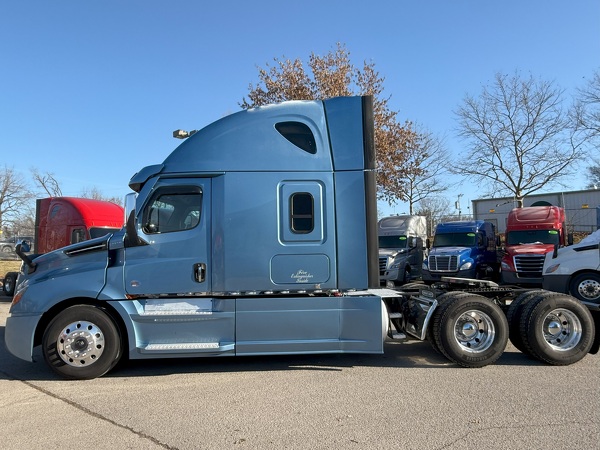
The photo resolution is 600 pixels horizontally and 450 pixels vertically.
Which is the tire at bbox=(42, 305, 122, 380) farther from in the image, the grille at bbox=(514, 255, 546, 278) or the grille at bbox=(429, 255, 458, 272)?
the grille at bbox=(514, 255, 546, 278)

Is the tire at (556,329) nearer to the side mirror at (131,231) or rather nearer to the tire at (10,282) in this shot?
the side mirror at (131,231)

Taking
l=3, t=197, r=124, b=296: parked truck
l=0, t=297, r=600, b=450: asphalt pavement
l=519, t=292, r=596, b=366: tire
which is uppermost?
l=3, t=197, r=124, b=296: parked truck

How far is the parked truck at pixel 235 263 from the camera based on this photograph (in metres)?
5.78

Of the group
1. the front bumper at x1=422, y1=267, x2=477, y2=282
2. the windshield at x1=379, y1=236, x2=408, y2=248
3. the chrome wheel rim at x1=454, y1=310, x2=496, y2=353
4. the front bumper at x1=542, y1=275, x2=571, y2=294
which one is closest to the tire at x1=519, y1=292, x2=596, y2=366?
the chrome wheel rim at x1=454, y1=310, x2=496, y2=353

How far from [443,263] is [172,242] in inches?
502

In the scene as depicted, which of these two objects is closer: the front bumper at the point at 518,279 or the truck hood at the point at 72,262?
the truck hood at the point at 72,262

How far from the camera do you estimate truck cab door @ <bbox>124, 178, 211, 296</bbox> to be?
586cm

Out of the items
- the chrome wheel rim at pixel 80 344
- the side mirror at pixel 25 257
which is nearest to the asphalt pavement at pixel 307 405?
the chrome wheel rim at pixel 80 344

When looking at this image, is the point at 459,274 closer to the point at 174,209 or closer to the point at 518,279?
the point at 518,279

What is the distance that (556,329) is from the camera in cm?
645

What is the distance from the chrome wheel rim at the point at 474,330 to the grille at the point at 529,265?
9.77m

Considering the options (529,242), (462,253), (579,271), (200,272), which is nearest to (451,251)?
(462,253)

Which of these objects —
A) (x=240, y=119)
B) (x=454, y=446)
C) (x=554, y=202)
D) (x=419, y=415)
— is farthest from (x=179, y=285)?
(x=554, y=202)

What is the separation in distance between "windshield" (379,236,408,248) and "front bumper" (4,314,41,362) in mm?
14654
